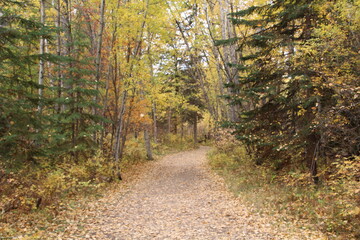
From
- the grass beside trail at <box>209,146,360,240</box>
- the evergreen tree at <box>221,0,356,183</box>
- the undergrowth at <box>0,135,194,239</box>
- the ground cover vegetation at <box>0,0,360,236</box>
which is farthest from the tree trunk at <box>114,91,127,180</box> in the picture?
the grass beside trail at <box>209,146,360,240</box>

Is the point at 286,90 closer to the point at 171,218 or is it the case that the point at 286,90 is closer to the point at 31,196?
the point at 171,218

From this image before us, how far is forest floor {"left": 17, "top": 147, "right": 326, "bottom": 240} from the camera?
229 inches

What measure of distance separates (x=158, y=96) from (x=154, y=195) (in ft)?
19.2

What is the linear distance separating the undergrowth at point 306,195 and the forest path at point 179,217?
0.49 meters

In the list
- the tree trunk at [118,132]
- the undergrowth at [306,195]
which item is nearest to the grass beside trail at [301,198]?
the undergrowth at [306,195]

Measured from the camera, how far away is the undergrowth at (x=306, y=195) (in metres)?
5.33

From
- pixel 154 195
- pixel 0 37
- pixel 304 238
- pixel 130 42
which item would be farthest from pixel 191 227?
pixel 130 42

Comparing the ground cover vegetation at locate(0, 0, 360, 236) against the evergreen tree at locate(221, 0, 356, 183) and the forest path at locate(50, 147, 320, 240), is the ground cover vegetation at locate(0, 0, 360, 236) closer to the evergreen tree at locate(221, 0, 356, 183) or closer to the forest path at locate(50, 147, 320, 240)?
the evergreen tree at locate(221, 0, 356, 183)

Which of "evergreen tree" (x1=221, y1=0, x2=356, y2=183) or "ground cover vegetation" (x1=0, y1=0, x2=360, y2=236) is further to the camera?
"evergreen tree" (x1=221, y1=0, x2=356, y2=183)

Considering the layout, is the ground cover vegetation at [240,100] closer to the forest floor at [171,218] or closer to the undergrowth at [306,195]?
the undergrowth at [306,195]

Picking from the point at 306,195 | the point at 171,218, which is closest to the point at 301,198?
the point at 306,195

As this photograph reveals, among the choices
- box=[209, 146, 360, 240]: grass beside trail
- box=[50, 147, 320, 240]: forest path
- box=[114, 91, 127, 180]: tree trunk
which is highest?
box=[114, 91, 127, 180]: tree trunk

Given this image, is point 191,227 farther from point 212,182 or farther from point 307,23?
point 307,23

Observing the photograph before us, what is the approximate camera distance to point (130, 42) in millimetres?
11516
